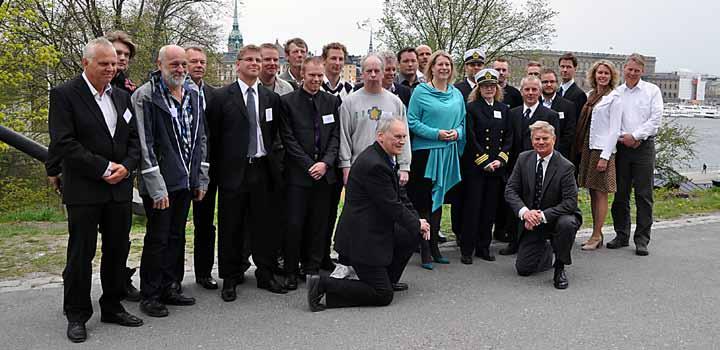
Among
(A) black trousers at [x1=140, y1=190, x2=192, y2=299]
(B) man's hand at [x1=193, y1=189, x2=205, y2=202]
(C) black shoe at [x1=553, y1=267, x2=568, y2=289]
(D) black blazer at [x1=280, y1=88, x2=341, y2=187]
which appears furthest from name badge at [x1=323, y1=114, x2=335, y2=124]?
(C) black shoe at [x1=553, y1=267, x2=568, y2=289]

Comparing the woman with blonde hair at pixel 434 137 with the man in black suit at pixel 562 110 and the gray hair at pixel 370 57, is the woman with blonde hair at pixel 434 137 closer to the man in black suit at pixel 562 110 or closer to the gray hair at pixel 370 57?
the gray hair at pixel 370 57

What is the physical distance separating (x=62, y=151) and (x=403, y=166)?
3.01 m

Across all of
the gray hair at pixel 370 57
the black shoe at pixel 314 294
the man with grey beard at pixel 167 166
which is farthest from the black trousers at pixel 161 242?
the gray hair at pixel 370 57

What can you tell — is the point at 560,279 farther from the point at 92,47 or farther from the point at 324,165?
the point at 92,47

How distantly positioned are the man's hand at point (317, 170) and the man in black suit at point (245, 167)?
0.29 meters

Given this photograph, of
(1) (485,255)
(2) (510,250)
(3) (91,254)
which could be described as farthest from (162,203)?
(2) (510,250)

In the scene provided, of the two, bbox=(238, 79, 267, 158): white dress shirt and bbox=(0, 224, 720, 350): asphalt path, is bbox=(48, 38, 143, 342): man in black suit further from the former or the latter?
bbox=(238, 79, 267, 158): white dress shirt

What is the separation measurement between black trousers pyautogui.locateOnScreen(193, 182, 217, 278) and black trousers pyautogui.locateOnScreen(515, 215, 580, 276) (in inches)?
116

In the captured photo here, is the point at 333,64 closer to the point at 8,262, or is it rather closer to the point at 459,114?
the point at 459,114

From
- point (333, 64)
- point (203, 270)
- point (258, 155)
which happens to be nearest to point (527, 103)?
point (333, 64)

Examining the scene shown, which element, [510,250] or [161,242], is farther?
[510,250]

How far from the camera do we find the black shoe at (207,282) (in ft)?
18.2

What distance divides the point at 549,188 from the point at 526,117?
106 centimetres

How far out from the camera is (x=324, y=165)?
18.5 ft
